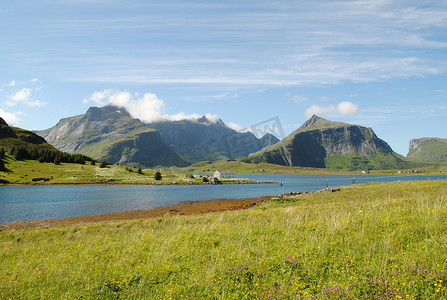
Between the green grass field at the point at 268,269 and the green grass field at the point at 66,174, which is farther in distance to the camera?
the green grass field at the point at 66,174

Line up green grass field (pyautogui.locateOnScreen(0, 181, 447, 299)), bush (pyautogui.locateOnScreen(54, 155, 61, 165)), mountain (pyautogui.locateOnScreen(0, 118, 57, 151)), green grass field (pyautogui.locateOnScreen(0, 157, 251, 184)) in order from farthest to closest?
mountain (pyautogui.locateOnScreen(0, 118, 57, 151)), bush (pyautogui.locateOnScreen(54, 155, 61, 165)), green grass field (pyautogui.locateOnScreen(0, 157, 251, 184)), green grass field (pyautogui.locateOnScreen(0, 181, 447, 299))

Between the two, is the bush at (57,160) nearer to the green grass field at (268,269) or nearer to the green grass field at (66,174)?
the green grass field at (66,174)

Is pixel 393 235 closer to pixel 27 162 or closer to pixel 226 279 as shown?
pixel 226 279

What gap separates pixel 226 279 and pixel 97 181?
146650 mm

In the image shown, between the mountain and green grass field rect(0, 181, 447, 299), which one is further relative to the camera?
the mountain

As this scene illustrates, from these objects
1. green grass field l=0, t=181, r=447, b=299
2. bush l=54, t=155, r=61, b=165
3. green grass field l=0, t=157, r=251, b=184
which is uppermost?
bush l=54, t=155, r=61, b=165

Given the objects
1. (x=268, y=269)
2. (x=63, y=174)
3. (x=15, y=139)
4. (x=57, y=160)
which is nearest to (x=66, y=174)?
(x=63, y=174)

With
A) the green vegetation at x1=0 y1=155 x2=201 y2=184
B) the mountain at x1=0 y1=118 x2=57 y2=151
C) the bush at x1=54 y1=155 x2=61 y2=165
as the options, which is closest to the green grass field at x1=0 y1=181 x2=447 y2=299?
the green vegetation at x1=0 y1=155 x2=201 y2=184

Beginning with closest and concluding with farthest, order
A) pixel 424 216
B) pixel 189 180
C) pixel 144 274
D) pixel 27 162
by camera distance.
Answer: pixel 144 274 < pixel 424 216 < pixel 27 162 < pixel 189 180

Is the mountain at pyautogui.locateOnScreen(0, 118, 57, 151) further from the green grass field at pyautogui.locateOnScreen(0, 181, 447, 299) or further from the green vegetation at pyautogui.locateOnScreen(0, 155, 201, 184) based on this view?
the green grass field at pyautogui.locateOnScreen(0, 181, 447, 299)

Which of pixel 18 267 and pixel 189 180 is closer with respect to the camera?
pixel 18 267

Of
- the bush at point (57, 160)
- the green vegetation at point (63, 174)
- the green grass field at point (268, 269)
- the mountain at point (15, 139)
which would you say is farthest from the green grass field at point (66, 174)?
the green grass field at point (268, 269)

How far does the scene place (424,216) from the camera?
12.6 meters

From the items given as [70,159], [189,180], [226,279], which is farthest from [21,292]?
[70,159]
